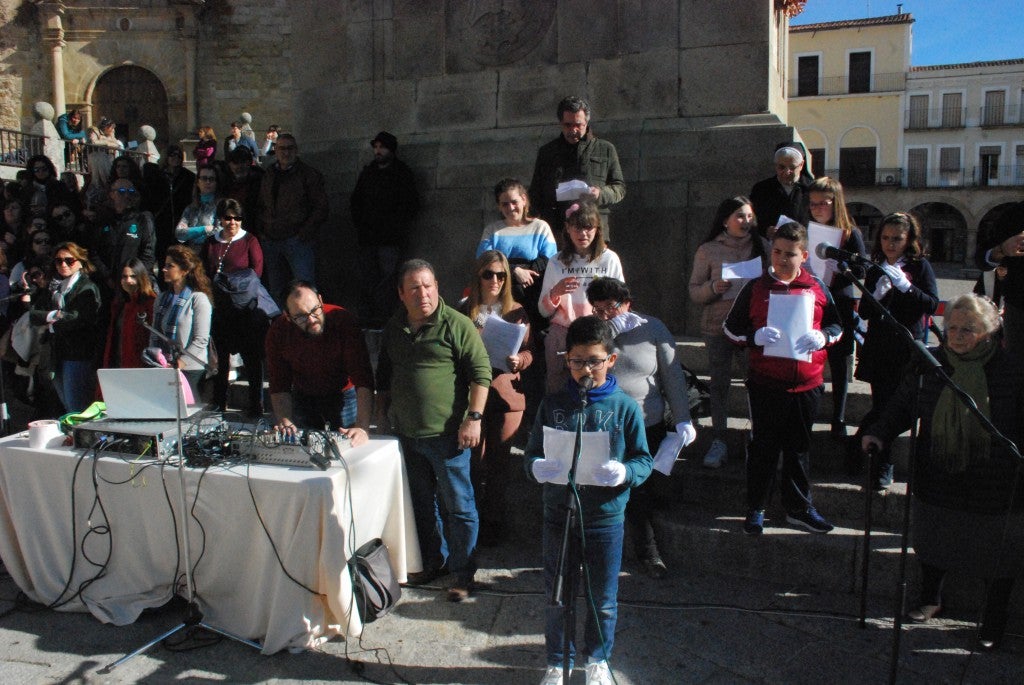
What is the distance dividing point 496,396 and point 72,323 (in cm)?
338

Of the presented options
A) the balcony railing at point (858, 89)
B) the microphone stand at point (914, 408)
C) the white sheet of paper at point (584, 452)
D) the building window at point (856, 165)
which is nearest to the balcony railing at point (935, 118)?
the balcony railing at point (858, 89)

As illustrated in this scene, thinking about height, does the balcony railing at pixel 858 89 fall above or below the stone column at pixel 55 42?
above

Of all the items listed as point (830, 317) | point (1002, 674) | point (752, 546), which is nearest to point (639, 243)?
point (830, 317)

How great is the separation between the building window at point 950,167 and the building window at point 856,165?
306cm

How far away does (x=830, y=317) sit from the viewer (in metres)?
4.34

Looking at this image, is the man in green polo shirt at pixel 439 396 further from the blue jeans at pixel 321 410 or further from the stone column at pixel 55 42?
the stone column at pixel 55 42

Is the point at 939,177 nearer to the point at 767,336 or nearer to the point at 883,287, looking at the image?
the point at 883,287

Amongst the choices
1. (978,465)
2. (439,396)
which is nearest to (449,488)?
(439,396)

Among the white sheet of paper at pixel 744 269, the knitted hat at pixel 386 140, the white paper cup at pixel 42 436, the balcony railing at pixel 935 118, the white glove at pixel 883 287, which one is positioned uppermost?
the balcony railing at pixel 935 118

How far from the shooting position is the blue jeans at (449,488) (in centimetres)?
422

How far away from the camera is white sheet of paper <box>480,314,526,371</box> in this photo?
4555mm

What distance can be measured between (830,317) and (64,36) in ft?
89.6

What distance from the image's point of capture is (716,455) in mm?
4914

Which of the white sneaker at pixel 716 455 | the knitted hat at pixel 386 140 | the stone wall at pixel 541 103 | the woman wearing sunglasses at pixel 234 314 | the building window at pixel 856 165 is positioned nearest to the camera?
the white sneaker at pixel 716 455
